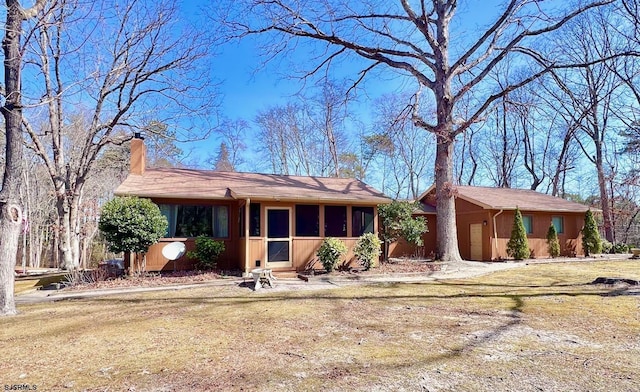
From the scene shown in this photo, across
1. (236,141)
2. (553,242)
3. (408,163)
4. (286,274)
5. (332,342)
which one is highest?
(236,141)

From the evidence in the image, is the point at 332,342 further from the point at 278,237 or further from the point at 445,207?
the point at 445,207

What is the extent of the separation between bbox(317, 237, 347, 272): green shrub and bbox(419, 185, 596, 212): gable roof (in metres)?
7.79

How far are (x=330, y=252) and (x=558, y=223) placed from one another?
43.0 ft

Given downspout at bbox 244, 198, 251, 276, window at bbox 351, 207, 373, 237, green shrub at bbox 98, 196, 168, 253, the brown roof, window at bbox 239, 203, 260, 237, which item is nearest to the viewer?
green shrub at bbox 98, 196, 168, 253

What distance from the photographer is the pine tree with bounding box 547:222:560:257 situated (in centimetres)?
1688

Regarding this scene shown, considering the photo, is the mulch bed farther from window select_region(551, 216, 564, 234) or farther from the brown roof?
window select_region(551, 216, 564, 234)

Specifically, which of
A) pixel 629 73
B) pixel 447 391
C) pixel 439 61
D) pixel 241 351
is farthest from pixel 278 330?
pixel 629 73

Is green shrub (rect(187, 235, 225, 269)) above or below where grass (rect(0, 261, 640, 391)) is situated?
above

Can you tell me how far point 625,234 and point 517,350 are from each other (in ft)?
88.4

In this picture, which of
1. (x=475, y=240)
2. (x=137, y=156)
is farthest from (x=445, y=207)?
(x=137, y=156)

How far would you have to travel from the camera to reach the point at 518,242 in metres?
15.8

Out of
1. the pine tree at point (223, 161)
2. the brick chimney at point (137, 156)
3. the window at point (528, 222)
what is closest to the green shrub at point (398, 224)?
the window at point (528, 222)

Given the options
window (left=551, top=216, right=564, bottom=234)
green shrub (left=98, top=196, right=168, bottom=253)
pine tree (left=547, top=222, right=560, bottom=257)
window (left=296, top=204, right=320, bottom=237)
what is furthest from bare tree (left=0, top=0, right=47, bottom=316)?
window (left=551, top=216, right=564, bottom=234)

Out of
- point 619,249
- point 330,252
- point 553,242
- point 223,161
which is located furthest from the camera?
point 223,161
